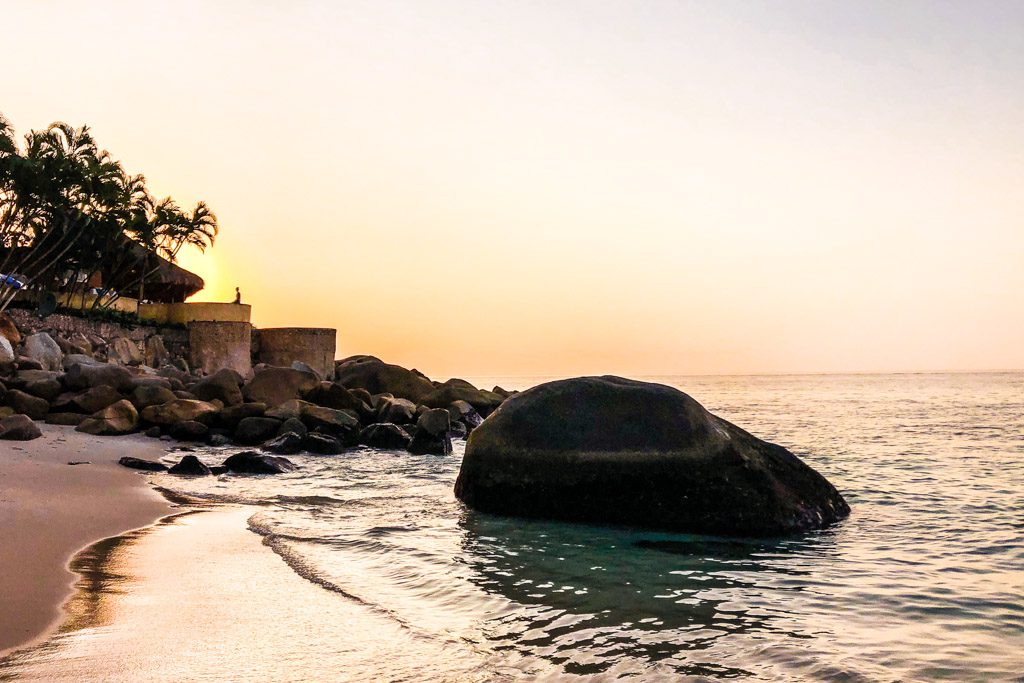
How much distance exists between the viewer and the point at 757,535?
7164 millimetres

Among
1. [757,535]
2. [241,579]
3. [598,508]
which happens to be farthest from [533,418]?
[241,579]

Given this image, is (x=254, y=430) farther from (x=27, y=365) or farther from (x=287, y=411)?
(x=27, y=365)

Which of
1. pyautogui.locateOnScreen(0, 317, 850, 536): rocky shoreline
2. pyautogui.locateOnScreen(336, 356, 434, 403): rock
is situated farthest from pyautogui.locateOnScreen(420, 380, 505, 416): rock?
pyautogui.locateOnScreen(0, 317, 850, 536): rocky shoreline

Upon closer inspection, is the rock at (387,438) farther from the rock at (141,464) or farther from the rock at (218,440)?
the rock at (141,464)

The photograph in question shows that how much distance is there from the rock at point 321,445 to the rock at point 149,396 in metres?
3.79

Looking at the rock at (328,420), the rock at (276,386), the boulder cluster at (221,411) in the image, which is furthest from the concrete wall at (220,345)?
the rock at (328,420)

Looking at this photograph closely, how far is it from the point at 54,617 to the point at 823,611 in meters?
4.07

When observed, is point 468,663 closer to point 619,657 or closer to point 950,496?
point 619,657

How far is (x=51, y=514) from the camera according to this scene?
654 cm

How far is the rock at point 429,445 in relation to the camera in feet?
49.1

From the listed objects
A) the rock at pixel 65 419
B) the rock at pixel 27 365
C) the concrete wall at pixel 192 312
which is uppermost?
the concrete wall at pixel 192 312

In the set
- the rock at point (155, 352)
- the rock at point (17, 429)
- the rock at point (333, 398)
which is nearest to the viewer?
the rock at point (17, 429)

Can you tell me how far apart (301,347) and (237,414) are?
1693 centimetres

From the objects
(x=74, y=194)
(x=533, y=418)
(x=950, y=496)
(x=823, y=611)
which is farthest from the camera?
(x=74, y=194)
